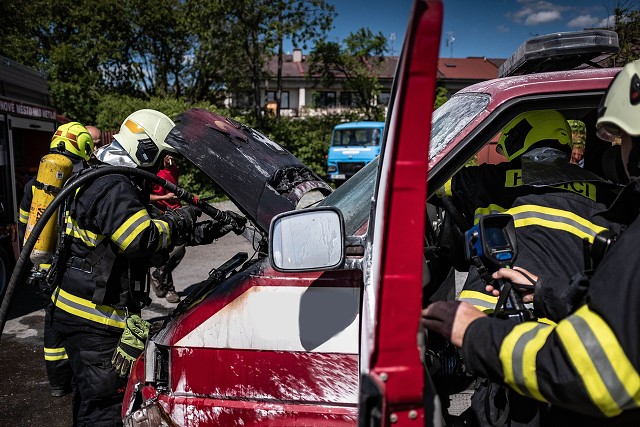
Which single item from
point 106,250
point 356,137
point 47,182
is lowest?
point 106,250

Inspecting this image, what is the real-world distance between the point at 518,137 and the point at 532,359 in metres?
1.15

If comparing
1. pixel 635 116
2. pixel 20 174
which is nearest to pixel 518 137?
pixel 635 116

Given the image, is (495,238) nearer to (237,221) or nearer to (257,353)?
(257,353)

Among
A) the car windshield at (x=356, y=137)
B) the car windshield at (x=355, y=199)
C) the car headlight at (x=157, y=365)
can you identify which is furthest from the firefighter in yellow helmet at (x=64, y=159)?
the car windshield at (x=356, y=137)

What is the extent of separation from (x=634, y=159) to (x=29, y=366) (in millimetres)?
4919

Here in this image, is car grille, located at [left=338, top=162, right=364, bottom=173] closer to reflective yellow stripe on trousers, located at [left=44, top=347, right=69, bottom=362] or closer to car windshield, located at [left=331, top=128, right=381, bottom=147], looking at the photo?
car windshield, located at [left=331, top=128, right=381, bottom=147]

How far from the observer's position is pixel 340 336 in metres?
1.66

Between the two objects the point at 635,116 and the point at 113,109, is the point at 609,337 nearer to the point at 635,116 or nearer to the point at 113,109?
the point at 635,116

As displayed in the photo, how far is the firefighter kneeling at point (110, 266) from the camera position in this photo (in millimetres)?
2613

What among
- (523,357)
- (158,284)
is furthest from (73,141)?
(523,357)

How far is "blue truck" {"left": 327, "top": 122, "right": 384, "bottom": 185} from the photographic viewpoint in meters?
17.4

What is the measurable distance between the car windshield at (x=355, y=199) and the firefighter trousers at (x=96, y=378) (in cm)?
145

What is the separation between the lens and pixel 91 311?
2770mm

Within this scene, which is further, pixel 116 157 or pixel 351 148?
pixel 351 148
